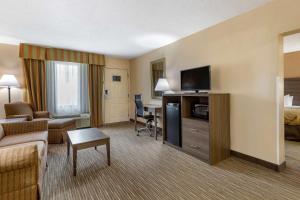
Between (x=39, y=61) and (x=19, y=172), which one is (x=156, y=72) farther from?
(x=19, y=172)

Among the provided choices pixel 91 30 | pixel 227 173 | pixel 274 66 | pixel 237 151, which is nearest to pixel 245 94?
pixel 274 66

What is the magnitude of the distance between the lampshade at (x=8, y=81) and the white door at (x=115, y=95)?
2520mm

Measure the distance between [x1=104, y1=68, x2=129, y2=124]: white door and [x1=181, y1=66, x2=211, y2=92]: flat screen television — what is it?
127 inches

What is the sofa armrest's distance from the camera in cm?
130

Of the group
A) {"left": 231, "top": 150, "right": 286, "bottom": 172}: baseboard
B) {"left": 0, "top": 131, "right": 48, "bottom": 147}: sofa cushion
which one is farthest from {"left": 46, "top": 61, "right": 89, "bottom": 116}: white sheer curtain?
{"left": 231, "top": 150, "right": 286, "bottom": 172}: baseboard

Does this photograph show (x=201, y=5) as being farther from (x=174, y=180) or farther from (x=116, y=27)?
(x=174, y=180)

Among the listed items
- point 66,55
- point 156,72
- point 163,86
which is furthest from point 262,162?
point 66,55

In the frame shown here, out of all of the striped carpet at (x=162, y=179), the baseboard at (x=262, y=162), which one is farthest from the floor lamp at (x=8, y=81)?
the baseboard at (x=262, y=162)

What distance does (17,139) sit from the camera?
7.76ft

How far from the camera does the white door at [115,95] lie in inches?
224

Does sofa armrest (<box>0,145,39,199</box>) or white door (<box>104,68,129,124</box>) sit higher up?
white door (<box>104,68,129,124</box>)

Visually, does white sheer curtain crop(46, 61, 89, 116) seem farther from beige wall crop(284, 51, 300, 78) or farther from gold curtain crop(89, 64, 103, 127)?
beige wall crop(284, 51, 300, 78)

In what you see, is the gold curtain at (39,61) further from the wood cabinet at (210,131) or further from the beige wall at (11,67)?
the wood cabinet at (210,131)

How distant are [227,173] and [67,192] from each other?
2176 millimetres
